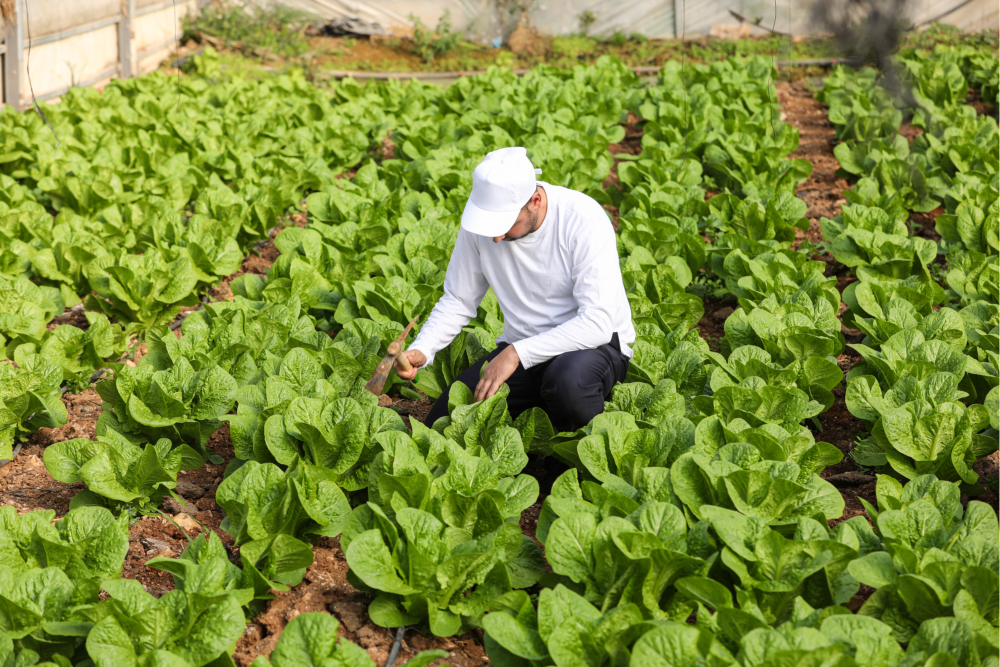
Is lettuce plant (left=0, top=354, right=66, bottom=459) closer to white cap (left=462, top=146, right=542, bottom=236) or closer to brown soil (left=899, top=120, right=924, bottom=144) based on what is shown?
white cap (left=462, top=146, right=542, bottom=236)

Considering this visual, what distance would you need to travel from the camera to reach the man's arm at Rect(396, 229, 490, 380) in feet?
11.3

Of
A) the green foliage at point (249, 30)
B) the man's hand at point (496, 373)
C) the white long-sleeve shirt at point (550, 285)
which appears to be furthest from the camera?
the green foliage at point (249, 30)

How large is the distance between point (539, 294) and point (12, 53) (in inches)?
297

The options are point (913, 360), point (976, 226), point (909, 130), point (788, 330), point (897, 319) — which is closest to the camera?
point (913, 360)

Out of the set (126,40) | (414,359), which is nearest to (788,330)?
(414,359)

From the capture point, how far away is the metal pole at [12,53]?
8.31 meters

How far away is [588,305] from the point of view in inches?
128

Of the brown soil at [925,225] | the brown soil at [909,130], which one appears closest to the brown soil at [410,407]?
the brown soil at [925,225]

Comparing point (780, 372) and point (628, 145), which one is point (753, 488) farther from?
point (628, 145)

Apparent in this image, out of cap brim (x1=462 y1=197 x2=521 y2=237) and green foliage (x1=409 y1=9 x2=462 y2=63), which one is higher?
green foliage (x1=409 y1=9 x2=462 y2=63)

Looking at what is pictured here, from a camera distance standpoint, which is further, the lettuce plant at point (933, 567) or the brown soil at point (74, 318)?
the brown soil at point (74, 318)

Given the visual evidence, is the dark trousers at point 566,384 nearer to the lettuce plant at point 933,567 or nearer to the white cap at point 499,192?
the white cap at point 499,192

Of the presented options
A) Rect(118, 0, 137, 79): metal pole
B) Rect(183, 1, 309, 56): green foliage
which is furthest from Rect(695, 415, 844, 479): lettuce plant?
Rect(183, 1, 309, 56): green foliage

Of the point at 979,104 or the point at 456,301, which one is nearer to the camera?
the point at 456,301
